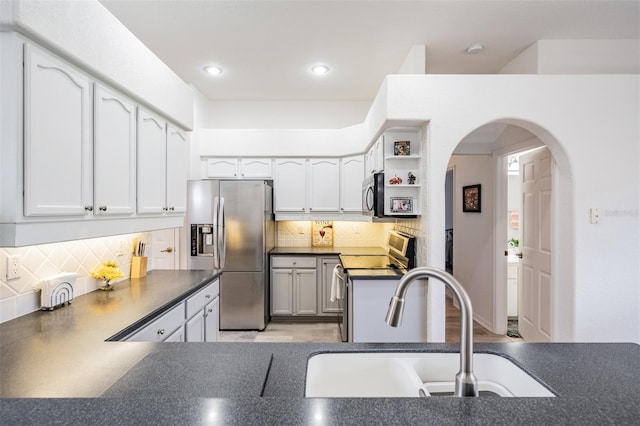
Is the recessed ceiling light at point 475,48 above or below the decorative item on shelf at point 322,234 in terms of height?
above

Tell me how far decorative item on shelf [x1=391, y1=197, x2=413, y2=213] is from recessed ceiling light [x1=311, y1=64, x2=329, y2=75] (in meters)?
1.71

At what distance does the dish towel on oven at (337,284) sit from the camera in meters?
3.56

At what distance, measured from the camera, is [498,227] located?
149 inches

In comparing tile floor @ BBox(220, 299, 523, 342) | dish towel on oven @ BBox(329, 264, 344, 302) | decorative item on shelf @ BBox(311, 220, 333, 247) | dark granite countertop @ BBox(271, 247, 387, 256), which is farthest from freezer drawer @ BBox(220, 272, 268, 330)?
Result: decorative item on shelf @ BBox(311, 220, 333, 247)

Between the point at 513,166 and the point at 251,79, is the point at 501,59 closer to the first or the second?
the point at 513,166

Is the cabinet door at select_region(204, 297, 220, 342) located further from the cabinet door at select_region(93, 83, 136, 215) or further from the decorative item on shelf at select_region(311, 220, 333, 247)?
the decorative item on shelf at select_region(311, 220, 333, 247)

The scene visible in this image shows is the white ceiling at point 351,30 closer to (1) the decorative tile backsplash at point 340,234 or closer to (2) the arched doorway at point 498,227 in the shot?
(2) the arched doorway at point 498,227

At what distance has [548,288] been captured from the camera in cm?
317

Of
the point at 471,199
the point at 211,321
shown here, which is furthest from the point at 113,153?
the point at 471,199

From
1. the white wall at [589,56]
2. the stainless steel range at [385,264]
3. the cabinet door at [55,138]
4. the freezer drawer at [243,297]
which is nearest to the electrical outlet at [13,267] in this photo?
the cabinet door at [55,138]

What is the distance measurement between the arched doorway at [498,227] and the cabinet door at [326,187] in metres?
1.55

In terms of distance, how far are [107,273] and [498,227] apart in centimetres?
390

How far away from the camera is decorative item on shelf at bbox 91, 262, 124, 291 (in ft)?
6.91

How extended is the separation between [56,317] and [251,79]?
3160 mm
